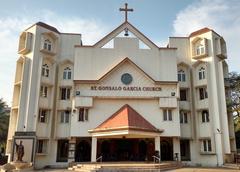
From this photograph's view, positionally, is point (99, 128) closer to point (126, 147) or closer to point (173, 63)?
point (126, 147)

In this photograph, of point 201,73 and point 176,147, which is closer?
point 176,147

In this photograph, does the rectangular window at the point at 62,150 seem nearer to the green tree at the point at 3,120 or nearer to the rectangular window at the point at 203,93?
the green tree at the point at 3,120

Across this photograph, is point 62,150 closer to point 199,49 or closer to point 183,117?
point 183,117

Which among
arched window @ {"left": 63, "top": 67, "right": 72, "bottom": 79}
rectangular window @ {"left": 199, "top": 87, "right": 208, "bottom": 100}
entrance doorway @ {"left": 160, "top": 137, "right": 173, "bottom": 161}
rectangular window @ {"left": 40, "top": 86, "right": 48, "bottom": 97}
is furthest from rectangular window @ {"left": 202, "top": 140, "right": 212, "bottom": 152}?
rectangular window @ {"left": 40, "top": 86, "right": 48, "bottom": 97}

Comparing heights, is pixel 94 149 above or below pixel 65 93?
below

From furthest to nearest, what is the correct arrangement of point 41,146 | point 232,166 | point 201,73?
point 201,73 < point 41,146 < point 232,166

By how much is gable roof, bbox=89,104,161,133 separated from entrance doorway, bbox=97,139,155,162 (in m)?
2.55

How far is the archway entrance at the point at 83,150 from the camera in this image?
24.9 meters

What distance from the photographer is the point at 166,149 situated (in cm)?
2594

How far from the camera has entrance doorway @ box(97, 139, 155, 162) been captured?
24.6 meters

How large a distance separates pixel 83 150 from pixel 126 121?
620cm

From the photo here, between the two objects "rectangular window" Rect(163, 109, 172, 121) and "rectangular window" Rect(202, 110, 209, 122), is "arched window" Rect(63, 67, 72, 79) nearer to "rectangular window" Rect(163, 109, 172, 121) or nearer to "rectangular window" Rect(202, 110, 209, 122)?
"rectangular window" Rect(163, 109, 172, 121)

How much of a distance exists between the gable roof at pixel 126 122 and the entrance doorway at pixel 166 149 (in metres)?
3.33

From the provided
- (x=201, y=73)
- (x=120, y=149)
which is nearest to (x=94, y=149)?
(x=120, y=149)
